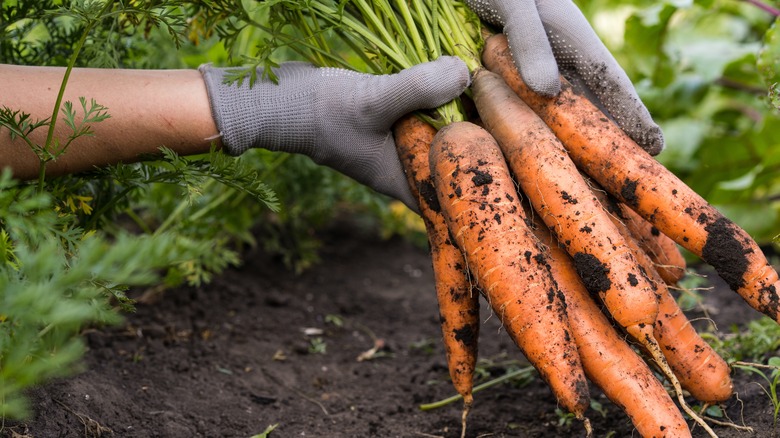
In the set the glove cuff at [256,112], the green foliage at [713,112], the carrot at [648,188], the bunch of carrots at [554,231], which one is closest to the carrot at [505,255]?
the bunch of carrots at [554,231]

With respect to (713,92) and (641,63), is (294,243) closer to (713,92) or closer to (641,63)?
(641,63)

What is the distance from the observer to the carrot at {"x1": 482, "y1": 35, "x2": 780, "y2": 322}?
1.67 meters

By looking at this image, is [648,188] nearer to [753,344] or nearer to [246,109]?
[753,344]

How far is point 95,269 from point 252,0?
139 cm

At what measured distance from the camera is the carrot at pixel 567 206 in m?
1.64

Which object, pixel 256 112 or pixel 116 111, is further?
pixel 256 112

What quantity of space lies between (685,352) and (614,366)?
10.1 inches

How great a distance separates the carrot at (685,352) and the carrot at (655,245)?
0.12m

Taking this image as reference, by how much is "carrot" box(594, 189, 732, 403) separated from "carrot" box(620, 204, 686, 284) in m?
0.12

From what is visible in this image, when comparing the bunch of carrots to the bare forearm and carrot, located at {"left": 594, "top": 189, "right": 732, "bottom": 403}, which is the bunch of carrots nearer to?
carrot, located at {"left": 594, "top": 189, "right": 732, "bottom": 403}

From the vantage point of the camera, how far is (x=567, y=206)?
1.74m

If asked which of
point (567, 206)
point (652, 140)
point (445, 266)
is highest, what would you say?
point (652, 140)

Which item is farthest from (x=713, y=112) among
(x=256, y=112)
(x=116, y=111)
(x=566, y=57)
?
(x=116, y=111)

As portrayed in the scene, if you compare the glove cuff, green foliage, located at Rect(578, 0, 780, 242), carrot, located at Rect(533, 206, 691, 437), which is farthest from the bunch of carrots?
green foliage, located at Rect(578, 0, 780, 242)
